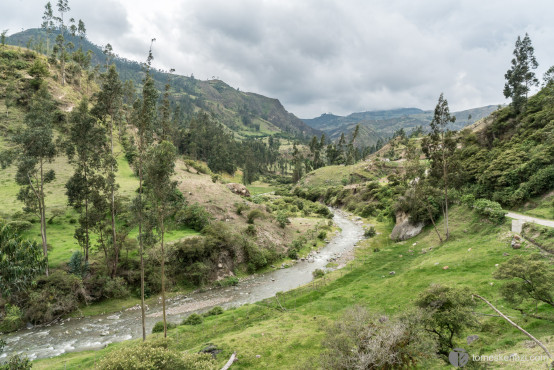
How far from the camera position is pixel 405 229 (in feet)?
187

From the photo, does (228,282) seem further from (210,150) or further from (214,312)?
(210,150)

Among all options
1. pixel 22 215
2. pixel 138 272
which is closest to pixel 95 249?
pixel 138 272

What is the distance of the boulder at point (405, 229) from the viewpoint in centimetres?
5468

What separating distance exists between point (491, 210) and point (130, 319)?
173ft

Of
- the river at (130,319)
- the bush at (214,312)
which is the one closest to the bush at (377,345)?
the bush at (214,312)

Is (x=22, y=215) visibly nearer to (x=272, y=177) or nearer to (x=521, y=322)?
(x=521, y=322)

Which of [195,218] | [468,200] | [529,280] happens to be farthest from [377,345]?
[195,218]

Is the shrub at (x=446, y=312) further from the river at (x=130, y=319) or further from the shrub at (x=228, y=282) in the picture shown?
the shrub at (x=228, y=282)

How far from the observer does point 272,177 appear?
19975cm

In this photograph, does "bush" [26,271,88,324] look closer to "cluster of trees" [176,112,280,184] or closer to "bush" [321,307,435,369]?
"bush" [321,307,435,369]

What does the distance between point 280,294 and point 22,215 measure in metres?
45.2

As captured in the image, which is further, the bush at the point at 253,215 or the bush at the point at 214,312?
the bush at the point at 253,215

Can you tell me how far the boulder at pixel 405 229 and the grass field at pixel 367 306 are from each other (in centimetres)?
781

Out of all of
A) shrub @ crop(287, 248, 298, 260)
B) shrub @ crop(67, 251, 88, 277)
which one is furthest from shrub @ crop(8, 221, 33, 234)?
shrub @ crop(287, 248, 298, 260)
